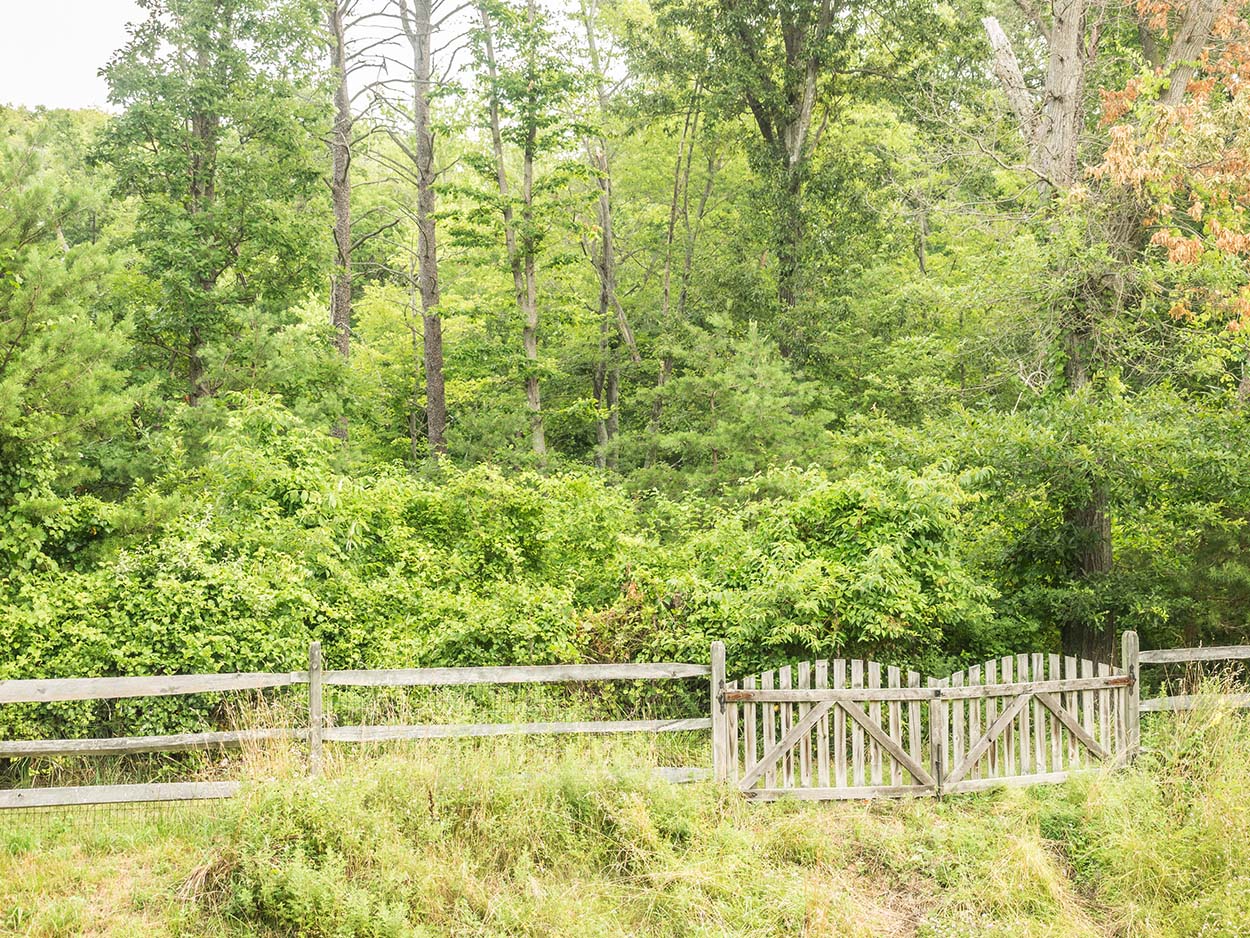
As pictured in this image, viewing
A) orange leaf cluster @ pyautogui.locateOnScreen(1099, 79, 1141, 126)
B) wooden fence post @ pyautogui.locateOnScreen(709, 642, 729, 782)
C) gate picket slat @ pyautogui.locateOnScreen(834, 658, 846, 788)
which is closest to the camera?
wooden fence post @ pyautogui.locateOnScreen(709, 642, 729, 782)

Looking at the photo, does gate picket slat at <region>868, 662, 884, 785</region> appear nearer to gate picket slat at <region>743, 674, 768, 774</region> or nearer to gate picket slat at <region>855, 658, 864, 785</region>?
gate picket slat at <region>855, 658, 864, 785</region>

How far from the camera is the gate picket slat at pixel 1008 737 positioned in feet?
26.6

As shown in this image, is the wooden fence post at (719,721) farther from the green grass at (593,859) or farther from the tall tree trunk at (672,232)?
the tall tree trunk at (672,232)

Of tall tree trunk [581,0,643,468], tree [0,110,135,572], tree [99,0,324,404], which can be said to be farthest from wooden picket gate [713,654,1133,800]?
tall tree trunk [581,0,643,468]

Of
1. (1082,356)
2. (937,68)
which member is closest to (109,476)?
(1082,356)

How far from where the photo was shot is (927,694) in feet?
26.0

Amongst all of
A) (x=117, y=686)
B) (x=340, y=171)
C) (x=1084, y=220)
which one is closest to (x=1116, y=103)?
(x=1084, y=220)

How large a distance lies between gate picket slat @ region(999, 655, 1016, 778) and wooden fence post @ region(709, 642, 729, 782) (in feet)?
8.02

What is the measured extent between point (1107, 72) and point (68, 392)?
54.3 feet

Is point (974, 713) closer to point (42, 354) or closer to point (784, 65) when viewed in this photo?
point (42, 354)

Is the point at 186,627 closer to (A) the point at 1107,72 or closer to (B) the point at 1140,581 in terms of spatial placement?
(B) the point at 1140,581

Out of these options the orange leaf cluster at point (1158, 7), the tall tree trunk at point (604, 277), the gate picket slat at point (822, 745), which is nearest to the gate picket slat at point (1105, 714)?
the gate picket slat at point (822, 745)

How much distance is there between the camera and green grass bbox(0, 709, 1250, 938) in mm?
5957

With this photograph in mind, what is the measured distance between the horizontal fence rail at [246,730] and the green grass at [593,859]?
0.19 metres
